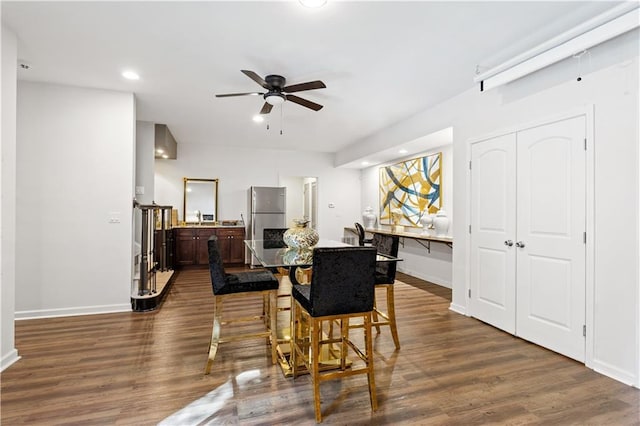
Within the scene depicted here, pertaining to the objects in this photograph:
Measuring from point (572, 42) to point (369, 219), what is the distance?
5.00 meters

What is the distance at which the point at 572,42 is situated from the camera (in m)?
2.37

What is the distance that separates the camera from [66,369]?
2.38m

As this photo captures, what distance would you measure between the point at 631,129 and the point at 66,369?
4.44 m

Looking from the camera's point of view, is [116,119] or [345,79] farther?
[116,119]

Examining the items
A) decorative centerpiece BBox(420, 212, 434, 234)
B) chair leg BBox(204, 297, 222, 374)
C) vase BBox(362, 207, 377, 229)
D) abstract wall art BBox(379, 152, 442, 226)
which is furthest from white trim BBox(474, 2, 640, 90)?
vase BBox(362, 207, 377, 229)

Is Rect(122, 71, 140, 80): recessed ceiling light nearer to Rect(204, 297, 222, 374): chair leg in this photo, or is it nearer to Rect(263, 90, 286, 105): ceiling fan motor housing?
Rect(263, 90, 286, 105): ceiling fan motor housing

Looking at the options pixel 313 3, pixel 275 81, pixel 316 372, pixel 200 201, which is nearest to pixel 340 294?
pixel 316 372

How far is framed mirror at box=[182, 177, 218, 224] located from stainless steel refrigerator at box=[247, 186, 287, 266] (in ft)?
2.93

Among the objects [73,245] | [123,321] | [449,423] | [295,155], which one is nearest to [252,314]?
[123,321]

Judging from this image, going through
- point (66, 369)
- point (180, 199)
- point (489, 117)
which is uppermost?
point (489, 117)

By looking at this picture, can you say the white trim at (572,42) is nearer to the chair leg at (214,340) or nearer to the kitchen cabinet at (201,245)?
the chair leg at (214,340)

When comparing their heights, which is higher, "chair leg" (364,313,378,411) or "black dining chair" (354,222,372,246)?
"black dining chair" (354,222,372,246)

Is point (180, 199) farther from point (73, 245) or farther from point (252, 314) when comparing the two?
point (252, 314)

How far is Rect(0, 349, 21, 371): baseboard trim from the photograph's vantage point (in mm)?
2363
